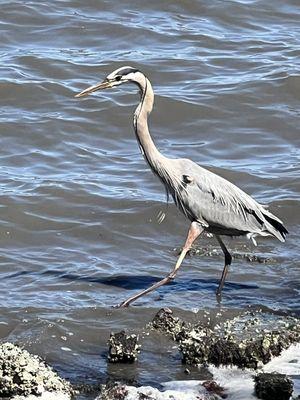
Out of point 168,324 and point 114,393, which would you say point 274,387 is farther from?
point 168,324

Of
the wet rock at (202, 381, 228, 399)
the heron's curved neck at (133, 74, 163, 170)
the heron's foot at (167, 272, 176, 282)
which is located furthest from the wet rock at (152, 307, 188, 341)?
the heron's curved neck at (133, 74, 163, 170)

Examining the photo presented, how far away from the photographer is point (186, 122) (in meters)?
12.7

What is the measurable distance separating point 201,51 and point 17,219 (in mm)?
5308

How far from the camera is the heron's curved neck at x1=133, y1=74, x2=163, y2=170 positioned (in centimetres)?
880

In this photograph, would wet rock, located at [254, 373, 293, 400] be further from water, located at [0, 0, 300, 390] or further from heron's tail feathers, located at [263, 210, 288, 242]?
heron's tail feathers, located at [263, 210, 288, 242]

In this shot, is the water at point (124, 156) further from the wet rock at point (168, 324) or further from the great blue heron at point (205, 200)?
the great blue heron at point (205, 200)

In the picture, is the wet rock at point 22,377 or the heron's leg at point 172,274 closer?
the wet rock at point 22,377

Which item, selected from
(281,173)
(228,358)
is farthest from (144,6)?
(228,358)

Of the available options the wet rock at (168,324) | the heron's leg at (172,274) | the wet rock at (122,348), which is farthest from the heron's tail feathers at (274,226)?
the wet rock at (122,348)

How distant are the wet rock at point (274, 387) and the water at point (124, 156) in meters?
0.74


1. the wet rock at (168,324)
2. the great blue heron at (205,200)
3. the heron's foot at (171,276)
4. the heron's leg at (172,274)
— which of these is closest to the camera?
the wet rock at (168,324)

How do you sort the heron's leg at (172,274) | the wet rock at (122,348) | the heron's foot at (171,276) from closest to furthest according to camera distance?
the wet rock at (122,348) < the heron's leg at (172,274) < the heron's foot at (171,276)

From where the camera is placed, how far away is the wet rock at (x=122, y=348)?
7.27 meters

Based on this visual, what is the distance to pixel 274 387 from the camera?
657 cm
